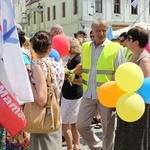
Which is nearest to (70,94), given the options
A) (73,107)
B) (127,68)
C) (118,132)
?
(73,107)

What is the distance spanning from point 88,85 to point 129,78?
4.29 ft

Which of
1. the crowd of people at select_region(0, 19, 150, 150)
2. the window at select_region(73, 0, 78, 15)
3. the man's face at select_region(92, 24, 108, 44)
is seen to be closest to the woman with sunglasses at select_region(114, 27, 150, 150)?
the crowd of people at select_region(0, 19, 150, 150)

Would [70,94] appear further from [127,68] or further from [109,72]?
[127,68]

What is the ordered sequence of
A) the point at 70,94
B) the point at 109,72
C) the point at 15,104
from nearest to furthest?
the point at 15,104
the point at 109,72
the point at 70,94

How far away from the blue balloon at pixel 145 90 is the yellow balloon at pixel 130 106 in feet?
0.48

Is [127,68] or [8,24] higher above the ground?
[8,24]

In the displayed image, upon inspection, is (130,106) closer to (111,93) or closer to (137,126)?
(111,93)

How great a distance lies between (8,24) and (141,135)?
2.13 m

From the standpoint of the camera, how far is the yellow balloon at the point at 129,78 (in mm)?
3864

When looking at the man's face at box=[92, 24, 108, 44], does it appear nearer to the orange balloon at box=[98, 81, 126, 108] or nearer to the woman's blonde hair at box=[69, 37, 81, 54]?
the woman's blonde hair at box=[69, 37, 81, 54]

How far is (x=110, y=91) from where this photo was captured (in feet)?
13.6

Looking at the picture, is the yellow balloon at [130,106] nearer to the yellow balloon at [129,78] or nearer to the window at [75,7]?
the yellow balloon at [129,78]

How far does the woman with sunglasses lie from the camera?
439 cm

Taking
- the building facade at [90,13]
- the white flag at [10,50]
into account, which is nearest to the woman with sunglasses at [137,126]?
the white flag at [10,50]
